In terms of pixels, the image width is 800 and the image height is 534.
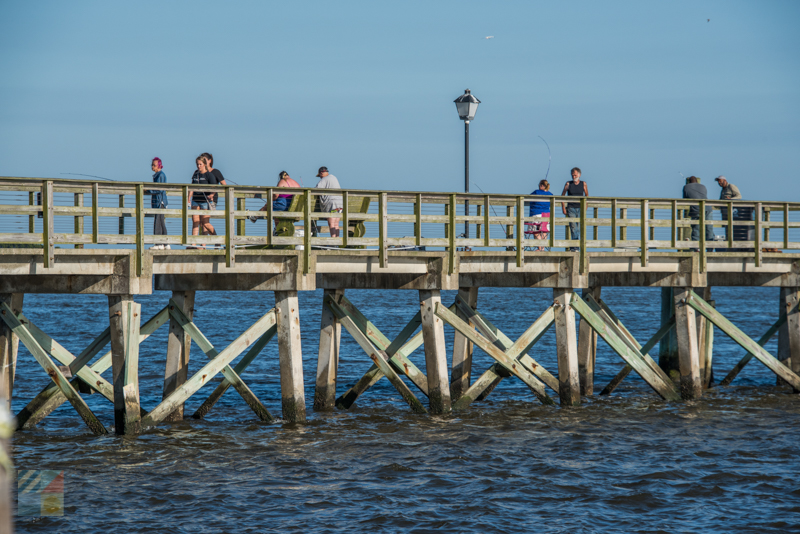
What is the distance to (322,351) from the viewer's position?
14.5m

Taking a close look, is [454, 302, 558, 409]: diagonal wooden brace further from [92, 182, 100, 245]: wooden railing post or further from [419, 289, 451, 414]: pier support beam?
[92, 182, 100, 245]: wooden railing post

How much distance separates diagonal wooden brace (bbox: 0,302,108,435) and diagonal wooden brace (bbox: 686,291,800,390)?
1005 cm

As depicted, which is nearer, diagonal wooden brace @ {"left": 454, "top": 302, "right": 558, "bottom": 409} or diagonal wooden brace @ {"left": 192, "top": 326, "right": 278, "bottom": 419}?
diagonal wooden brace @ {"left": 192, "top": 326, "right": 278, "bottom": 419}

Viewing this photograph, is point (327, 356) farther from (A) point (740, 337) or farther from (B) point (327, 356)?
(A) point (740, 337)

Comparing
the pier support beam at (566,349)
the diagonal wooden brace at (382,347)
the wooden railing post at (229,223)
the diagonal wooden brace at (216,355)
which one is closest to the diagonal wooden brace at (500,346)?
the pier support beam at (566,349)

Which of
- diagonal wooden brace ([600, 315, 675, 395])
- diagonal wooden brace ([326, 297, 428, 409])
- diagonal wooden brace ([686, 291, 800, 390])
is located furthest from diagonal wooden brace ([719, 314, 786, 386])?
diagonal wooden brace ([326, 297, 428, 409])

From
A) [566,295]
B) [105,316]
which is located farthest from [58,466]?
[105,316]

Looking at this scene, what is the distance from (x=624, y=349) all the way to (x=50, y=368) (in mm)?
9006

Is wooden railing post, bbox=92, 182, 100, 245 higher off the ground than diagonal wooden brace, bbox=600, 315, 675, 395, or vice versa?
wooden railing post, bbox=92, 182, 100, 245

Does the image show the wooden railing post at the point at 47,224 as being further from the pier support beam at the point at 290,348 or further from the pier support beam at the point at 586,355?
the pier support beam at the point at 586,355

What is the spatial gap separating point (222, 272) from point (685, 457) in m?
6.91

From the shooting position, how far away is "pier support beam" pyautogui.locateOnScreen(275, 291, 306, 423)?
1290 cm

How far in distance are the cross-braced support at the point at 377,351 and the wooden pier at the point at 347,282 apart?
3 cm

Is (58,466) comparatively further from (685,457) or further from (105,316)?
(105,316)
